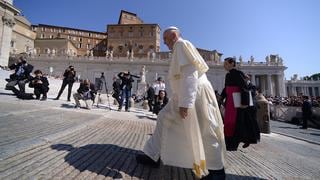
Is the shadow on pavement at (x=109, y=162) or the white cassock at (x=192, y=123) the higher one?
the white cassock at (x=192, y=123)

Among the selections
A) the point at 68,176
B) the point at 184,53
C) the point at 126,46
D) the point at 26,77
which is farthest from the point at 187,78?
the point at 126,46

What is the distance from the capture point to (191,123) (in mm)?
2502

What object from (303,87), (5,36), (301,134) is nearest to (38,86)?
(301,134)

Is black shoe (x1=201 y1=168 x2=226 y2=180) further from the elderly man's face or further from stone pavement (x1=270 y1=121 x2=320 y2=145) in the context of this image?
stone pavement (x1=270 y1=121 x2=320 y2=145)

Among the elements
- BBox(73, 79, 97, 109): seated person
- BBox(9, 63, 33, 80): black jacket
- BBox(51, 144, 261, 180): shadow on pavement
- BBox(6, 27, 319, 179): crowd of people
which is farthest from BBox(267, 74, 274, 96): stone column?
BBox(6, 27, 319, 179): crowd of people

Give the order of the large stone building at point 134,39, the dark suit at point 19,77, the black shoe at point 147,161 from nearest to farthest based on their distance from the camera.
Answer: the black shoe at point 147,161 < the dark suit at point 19,77 < the large stone building at point 134,39

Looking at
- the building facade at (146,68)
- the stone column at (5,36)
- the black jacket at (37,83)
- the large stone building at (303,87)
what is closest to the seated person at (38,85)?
the black jacket at (37,83)

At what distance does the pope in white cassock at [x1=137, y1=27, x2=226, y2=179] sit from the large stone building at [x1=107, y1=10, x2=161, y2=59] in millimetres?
71259

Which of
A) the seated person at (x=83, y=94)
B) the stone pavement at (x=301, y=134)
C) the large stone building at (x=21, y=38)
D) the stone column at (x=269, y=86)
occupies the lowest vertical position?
the stone pavement at (x=301, y=134)

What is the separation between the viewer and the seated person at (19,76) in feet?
32.9

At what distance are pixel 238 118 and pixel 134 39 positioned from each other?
73333 mm

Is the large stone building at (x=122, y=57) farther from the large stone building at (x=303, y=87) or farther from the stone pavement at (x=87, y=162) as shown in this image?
the stone pavement at (x=87, y=162)

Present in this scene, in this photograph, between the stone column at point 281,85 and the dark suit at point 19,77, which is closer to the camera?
the dark suit at point 19,77

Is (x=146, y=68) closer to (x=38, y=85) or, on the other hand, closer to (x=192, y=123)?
(x=38, y=85)
